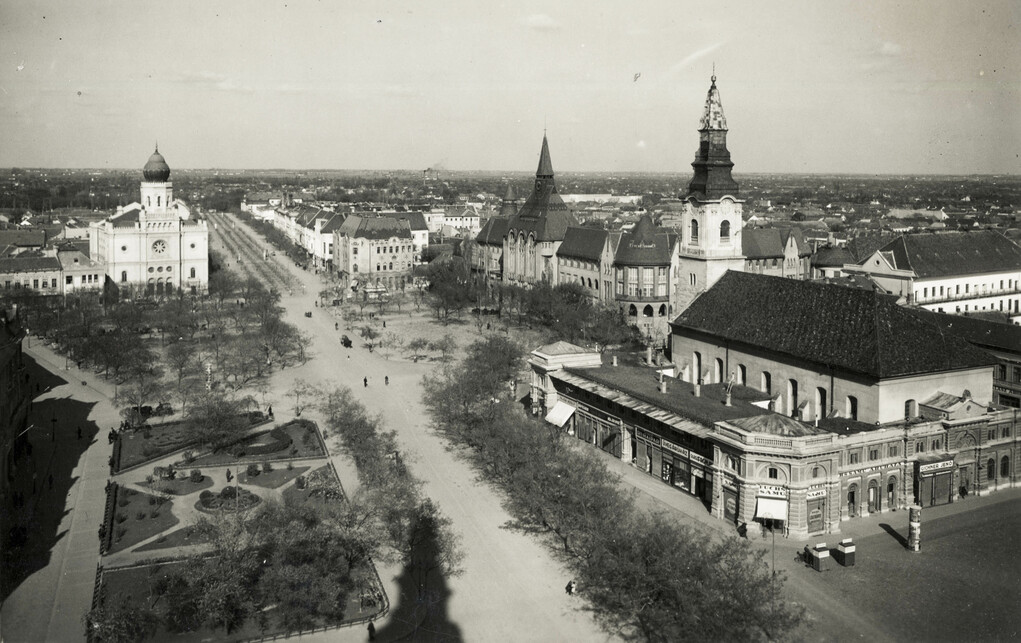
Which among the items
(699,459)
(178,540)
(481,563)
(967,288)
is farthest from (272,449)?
(967,288)

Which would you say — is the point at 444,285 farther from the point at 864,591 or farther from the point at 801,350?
the point at 864,591

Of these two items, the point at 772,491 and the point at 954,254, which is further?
the point at 954,254

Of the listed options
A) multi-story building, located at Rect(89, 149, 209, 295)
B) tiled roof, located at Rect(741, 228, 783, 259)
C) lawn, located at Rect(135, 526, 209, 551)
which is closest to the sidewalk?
lawn, located at Rect(135, 526, 209, 551)

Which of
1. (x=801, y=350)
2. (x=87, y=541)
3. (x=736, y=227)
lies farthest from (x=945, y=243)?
(x=87, y=541)

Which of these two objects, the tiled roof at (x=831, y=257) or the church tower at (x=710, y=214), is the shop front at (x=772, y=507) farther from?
the tiled roof at (x=831, y=257)

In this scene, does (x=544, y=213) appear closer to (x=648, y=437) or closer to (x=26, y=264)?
(x=26, y=264)
